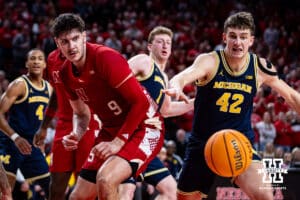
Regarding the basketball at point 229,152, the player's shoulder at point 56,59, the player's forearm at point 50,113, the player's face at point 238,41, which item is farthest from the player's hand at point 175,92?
the player's forearm at point 50,113

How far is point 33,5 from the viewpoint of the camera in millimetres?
18141

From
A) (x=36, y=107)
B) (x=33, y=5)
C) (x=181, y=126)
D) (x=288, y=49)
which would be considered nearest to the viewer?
(x=36, y=107)

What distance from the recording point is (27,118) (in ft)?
24.4

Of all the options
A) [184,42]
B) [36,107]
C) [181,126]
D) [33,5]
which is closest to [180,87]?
[36,107]

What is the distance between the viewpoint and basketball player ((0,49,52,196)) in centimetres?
721

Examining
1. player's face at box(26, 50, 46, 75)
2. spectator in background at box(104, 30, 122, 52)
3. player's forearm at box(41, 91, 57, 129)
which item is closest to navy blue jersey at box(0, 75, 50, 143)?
player's face at box(26, 50, 46, 75)

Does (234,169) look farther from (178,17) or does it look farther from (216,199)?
(178,17)

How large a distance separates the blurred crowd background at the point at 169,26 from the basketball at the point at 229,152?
592 cm

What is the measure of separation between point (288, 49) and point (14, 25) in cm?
745

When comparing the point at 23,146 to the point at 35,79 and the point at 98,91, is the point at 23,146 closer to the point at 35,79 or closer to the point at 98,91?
the point at 35,79

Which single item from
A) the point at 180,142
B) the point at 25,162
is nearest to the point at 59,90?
the point at 25,162

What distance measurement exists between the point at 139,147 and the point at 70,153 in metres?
1.74

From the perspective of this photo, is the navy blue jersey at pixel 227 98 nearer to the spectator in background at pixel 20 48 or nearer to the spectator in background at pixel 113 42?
the spectator in background at pixel 113 42

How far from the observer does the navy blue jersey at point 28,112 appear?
7.41 metres
